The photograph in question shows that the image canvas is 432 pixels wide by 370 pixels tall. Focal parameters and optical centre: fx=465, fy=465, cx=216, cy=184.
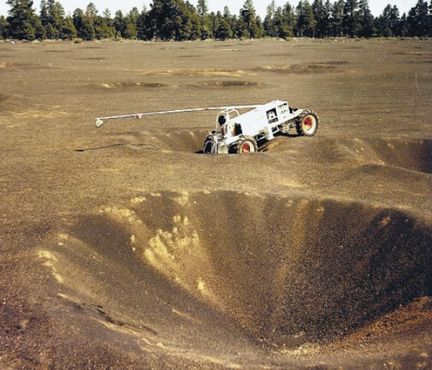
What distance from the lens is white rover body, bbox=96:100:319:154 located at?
22250 mm

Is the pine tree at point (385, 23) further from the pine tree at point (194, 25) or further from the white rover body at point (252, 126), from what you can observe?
the white rover body at point (252, 126)

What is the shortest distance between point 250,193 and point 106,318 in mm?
8433

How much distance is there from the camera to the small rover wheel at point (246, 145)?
72.5ft

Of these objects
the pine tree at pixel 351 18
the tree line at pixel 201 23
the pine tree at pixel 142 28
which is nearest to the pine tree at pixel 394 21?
the tree line at pixel 201 23

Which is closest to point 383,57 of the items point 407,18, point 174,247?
point 174,247

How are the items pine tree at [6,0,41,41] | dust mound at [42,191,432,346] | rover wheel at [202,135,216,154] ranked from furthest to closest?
pine tree at [6,0,41,41]
rover wheel at [202,135,216,154]
dust mound at [42,191,432,346]

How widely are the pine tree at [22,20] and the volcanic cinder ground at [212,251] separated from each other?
98.6 m

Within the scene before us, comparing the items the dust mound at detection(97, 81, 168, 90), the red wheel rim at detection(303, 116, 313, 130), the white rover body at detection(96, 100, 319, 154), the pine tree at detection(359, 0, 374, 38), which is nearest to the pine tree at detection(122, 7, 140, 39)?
the pine tree at detection(359, 0, 374, 38)

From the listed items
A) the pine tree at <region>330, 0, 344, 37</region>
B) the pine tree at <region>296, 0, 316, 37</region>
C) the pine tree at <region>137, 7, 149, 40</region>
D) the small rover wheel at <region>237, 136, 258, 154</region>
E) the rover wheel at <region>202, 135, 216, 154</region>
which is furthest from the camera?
the pine tree at <region>330, 0, 344, 37</region>

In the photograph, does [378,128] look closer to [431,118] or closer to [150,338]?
[431,118]

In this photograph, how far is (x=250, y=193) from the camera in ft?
56.4

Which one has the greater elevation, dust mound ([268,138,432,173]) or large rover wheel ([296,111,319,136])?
Result: large rover wheel ([296,111,319,136])

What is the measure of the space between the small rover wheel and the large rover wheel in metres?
3.88

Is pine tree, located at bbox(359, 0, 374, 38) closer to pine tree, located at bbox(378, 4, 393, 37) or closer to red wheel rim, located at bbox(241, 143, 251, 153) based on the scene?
pine tree, located at bbox(378, 4, 393, 37)
